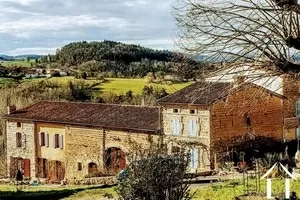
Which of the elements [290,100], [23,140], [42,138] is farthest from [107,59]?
[290,100]

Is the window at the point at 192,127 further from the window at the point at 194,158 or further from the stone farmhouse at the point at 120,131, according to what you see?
the window at the point at 194,158

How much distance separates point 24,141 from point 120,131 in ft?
32.8

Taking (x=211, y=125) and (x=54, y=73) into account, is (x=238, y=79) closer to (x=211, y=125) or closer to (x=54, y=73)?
(x=211, y=125)

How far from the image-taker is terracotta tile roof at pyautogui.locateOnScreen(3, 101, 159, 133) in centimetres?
3672

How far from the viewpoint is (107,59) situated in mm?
86750

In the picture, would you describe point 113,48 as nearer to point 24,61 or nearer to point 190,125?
point 24,61

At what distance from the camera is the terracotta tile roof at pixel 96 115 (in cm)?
3672

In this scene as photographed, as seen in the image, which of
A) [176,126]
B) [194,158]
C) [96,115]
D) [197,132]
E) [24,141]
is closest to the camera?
[194,158]

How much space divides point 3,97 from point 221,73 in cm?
5327

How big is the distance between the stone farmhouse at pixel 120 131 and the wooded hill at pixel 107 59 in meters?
25.5

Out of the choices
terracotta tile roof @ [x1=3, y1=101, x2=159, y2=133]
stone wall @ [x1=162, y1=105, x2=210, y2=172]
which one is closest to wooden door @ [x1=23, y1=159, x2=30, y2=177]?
terracotta tile roof @ [x1=3, y1=101, x2=159, y2=133]

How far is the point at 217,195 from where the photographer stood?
18.2 m

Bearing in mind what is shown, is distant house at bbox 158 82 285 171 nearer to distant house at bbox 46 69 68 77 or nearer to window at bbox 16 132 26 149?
window at bbox 16 132 26 149

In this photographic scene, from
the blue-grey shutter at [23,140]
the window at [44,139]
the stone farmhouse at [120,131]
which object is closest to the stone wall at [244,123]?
the stone farmhouse at [120,131]
